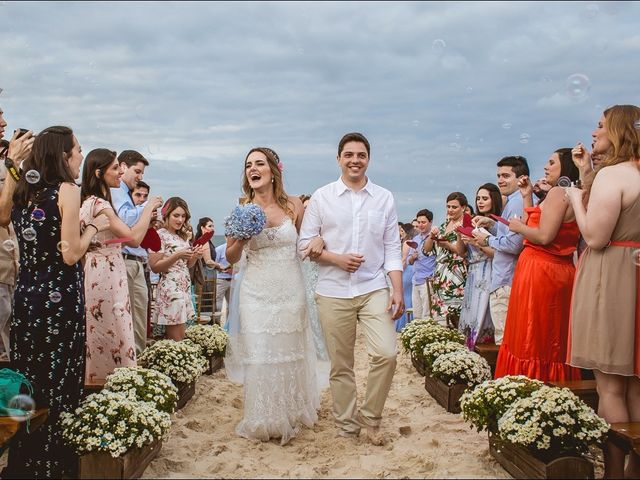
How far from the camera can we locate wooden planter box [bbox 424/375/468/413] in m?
6.59

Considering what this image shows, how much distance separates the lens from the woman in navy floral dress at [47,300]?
444cm

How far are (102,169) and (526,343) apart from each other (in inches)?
168

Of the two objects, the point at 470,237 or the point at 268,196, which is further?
the point at 470,237

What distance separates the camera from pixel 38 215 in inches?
175

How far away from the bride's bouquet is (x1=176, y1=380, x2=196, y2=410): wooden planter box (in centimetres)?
226

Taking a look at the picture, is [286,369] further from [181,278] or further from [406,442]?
[181,278]

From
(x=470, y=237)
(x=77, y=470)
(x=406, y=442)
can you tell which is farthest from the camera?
(x=470, y=237)

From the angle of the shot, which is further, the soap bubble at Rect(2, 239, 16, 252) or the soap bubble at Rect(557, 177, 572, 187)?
the soap bubble at Rect(557, 177, 572, 187)

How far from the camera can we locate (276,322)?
5680mm

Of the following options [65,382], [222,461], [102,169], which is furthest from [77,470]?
[102,169]

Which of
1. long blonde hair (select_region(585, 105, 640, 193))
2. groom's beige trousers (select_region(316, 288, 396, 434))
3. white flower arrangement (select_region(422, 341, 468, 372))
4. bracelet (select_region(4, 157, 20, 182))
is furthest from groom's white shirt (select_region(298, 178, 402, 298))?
bracelet (select_region(4, 157, 20, 182))

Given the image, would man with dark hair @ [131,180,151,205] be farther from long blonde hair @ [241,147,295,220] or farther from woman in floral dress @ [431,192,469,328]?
woman in floral dress @ [431,192,469,328]

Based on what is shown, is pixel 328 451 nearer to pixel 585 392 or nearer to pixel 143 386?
pixel 143 386

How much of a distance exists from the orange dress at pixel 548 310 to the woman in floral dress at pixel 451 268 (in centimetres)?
313
